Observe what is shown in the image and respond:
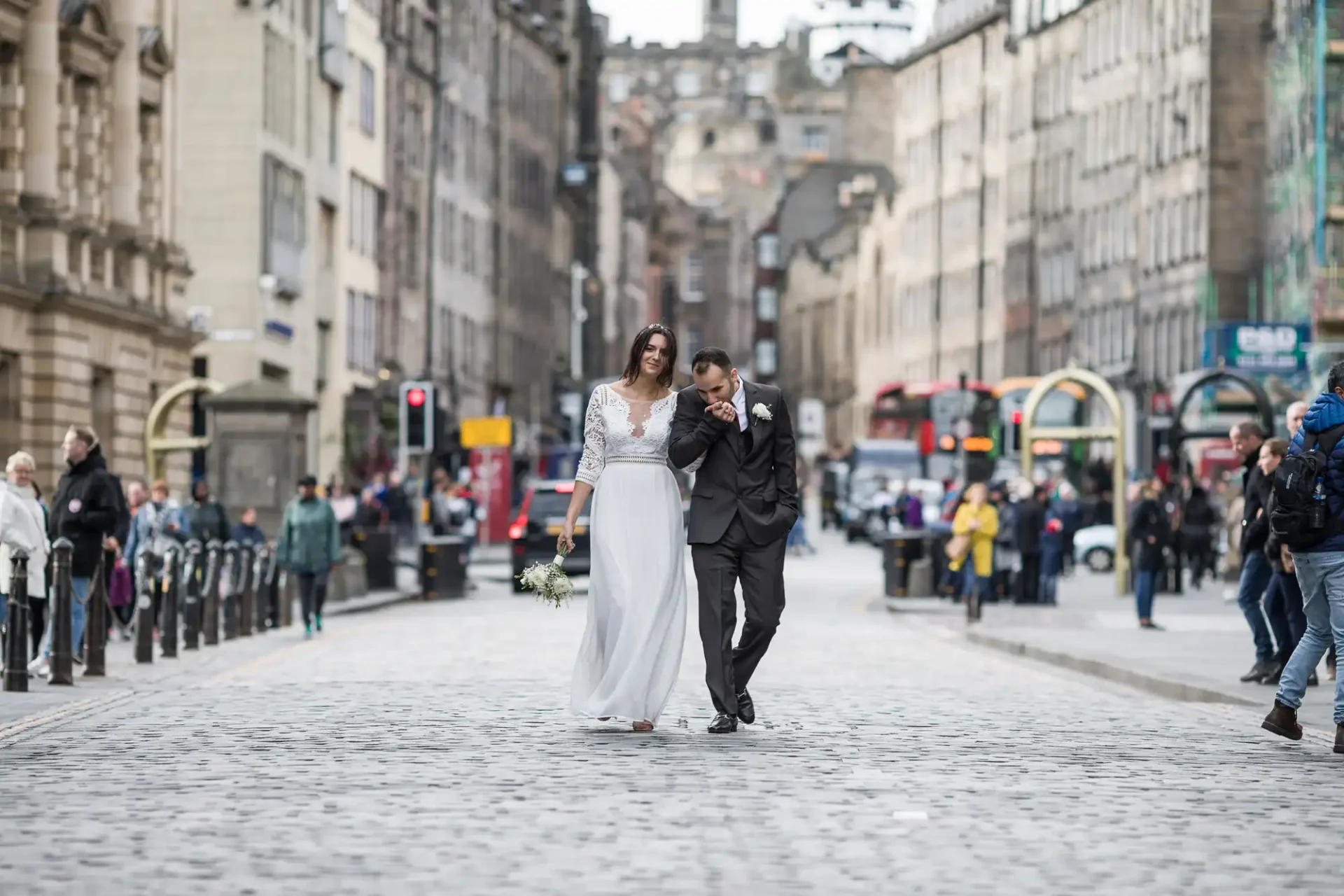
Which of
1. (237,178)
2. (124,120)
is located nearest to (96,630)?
(124,120)

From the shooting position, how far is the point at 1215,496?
73.8m

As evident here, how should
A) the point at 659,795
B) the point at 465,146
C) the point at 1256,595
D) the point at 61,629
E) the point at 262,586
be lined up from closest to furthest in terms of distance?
the point at 659,795 < the point at 1256,595 < the point at 61,629 < the point at 262,586 < the point at 465,146

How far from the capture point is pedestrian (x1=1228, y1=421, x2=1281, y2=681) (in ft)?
68.7

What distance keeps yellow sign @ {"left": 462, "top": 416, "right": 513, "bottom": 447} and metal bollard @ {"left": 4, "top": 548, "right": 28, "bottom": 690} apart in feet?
153

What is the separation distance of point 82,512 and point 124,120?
77.1 ft

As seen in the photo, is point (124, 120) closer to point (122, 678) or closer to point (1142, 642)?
point (1142, 642)

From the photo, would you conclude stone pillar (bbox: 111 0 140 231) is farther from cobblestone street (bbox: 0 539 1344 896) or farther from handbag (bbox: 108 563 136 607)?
cobblestone street (bbox: 0 539 1344 896)

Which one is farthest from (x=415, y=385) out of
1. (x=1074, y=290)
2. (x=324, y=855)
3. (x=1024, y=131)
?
(x=1024, y=131)

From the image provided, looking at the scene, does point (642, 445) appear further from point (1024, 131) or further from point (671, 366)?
point (1024, 131)

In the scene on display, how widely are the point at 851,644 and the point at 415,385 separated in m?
17.9

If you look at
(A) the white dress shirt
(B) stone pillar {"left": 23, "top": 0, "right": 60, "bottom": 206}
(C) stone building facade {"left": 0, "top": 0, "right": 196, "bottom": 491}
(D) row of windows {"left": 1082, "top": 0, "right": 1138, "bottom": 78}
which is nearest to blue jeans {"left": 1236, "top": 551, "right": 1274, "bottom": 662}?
(A) the white dress shirt

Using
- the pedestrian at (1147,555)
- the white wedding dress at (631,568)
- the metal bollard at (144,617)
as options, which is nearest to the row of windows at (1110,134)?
the pedestrian at (1147,555)

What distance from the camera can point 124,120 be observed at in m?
46.3

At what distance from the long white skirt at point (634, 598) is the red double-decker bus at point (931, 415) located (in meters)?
59.2
